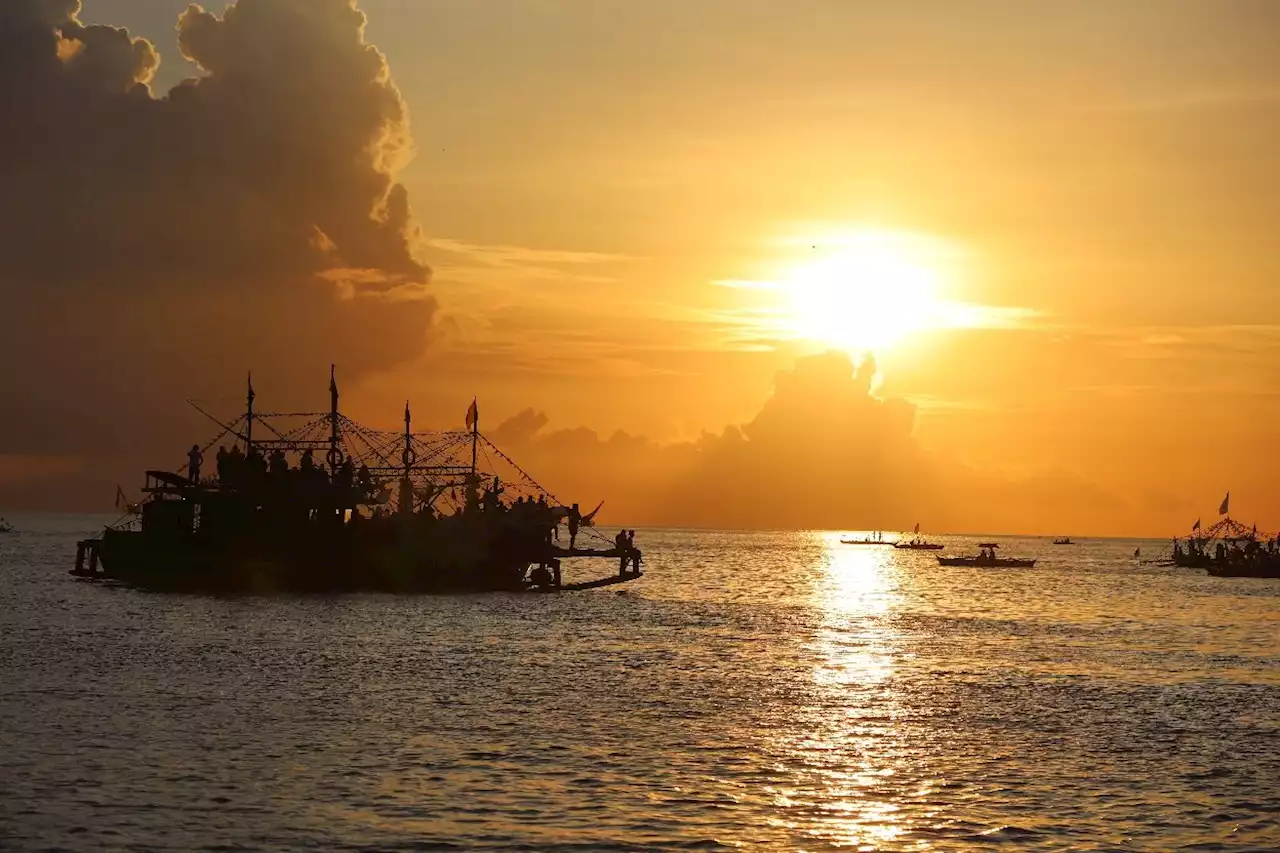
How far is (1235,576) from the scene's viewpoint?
193000 millimetres

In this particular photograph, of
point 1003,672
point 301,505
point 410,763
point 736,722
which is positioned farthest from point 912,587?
point 410,763

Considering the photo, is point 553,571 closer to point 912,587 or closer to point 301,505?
point 301,505

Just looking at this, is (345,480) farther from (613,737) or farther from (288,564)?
(613,737)

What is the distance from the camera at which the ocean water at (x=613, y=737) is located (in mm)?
29562

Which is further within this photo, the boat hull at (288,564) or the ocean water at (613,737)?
the boat hull at (288,564)

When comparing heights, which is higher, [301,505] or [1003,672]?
[301,505]

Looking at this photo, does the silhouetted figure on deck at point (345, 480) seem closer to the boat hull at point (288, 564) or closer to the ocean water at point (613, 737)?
the boat hull at point (288, 564)

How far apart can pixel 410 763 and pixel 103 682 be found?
2052 cm

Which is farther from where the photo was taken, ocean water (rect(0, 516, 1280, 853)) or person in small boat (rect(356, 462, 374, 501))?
person in small boat (rect(356, 462, 374, 501))

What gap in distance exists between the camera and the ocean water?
29562 millimetres

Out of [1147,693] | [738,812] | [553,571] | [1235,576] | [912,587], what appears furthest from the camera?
[1235,576]

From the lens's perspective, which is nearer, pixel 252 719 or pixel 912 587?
pixel 252 719

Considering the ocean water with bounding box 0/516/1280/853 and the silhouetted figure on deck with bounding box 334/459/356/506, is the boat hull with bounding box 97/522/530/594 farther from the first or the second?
the ocean water with bounding box 0/516/1280/853

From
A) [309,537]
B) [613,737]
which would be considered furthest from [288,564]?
[613,737]
